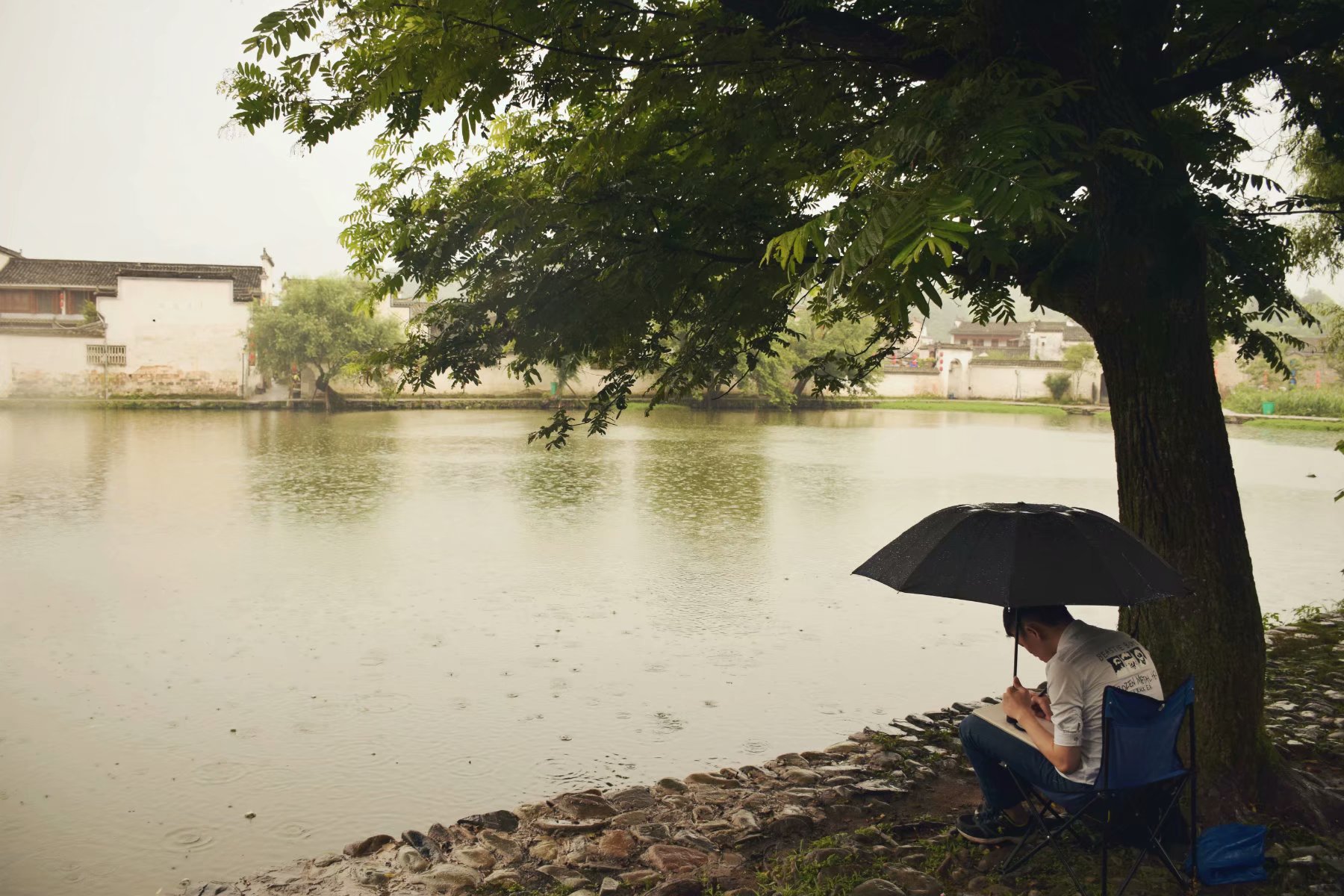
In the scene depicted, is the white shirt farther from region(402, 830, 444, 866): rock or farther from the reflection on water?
the reflection on water

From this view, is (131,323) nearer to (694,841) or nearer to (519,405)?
(519,405)

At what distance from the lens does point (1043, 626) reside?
10.1 ft

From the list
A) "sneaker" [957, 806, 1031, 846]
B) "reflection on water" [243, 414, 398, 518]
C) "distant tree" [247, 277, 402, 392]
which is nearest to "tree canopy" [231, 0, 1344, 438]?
"sneaker" [957, 806, 1031, 846]

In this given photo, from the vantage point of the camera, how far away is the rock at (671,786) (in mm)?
4953

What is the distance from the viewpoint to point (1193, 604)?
12.6 feet

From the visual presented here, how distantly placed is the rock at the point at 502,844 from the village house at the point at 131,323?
37.8 m

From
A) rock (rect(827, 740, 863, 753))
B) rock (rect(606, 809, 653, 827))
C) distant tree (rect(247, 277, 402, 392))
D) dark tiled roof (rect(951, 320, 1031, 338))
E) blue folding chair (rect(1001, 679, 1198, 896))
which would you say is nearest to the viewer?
blue folding chair (rect(1001, 679, 1198, 896))

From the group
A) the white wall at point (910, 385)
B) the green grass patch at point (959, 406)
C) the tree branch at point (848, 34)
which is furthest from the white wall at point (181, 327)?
the tree branch at point (848, 34)

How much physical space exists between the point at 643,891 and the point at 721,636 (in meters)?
4.62

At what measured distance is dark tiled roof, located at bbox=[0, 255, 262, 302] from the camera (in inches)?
1516

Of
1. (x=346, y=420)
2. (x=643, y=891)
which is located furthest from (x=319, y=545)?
(x=346, y=420)

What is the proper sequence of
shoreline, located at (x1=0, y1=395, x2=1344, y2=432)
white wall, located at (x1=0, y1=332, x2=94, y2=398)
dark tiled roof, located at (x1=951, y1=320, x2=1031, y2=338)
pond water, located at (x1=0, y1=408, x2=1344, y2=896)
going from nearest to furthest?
pond water, located at (x1=0, y1=408, x2=1344, y2=896), white wall, located at (x1=0, y1=332, x2=94, y2=398), shoreline, located at (x1=0, y1=395, x2=1344, y2=432), dark tiled roof, located at (x1=951, y1=320, x2=1031, y2=338)

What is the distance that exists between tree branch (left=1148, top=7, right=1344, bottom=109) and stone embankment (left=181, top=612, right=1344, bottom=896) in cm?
280

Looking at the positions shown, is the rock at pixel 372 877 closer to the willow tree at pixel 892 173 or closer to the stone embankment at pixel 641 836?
the stone embankment at pixel 641 836
